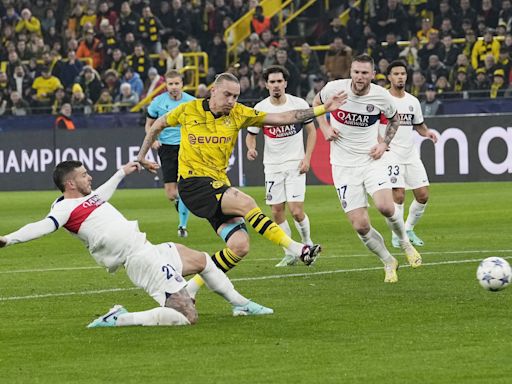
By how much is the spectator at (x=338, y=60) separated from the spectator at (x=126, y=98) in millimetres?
5215

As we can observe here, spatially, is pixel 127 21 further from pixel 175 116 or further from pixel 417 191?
pixel 175 116

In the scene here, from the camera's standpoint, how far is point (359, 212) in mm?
13773

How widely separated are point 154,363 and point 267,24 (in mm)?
29205

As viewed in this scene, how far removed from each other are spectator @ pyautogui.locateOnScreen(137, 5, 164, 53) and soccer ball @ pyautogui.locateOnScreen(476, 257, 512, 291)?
87.6ft

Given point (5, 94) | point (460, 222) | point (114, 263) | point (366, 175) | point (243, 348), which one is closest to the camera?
point (243, 348)

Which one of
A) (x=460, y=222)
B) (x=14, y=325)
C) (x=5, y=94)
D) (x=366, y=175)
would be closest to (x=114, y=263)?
(x=14, y=325)

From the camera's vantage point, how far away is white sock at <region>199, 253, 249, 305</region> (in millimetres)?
10875

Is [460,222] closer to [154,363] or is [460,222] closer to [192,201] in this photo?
[192,201]

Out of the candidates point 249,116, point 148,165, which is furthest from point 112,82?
point 148,165

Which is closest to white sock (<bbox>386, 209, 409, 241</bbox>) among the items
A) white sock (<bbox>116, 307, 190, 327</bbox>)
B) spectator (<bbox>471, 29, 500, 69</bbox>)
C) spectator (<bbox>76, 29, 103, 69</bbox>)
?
white sock (<bbox>116, 307, 190, 327</bbox>)

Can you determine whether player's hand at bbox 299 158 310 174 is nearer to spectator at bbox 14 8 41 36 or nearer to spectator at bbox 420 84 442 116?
spectator at bbox 420 84 442 116

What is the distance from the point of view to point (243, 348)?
930cm

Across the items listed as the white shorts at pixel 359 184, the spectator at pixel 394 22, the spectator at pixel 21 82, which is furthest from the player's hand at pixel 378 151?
the spectator at pixel 21 82

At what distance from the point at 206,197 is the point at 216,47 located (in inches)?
1000
